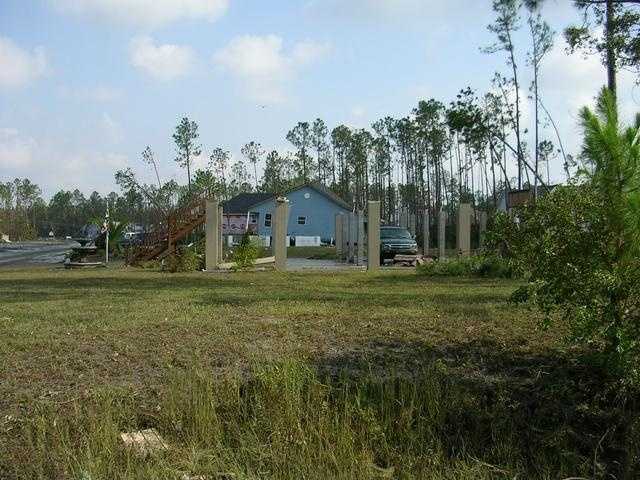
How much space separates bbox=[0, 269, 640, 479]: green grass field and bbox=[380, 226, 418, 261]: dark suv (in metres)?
21.2

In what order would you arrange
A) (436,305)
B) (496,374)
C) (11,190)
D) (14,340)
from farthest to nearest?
(11,190) → (436,305) → (14,340) → (496,374)

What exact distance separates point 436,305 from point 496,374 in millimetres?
3624

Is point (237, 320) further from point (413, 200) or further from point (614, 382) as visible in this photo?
point (413, 200)

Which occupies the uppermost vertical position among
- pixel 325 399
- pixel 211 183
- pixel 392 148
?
pixel 392 148

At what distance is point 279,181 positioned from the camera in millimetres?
83625

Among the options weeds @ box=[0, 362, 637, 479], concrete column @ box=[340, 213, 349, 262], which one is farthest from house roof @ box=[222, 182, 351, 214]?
Answer: weeds @ box=[0, 362, 637, 479]

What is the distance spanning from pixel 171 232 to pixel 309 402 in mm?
20810

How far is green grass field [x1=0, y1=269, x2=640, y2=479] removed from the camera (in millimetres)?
4941

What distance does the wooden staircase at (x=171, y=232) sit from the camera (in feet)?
83.9

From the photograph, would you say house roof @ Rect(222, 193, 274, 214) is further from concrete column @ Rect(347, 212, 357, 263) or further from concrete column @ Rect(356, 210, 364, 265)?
concrete column @ Rect(356, 210, 364, 265)

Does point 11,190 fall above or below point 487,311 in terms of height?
above

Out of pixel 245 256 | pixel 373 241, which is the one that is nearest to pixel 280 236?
pixel 245 256

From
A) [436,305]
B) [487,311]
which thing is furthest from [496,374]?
[436,305]

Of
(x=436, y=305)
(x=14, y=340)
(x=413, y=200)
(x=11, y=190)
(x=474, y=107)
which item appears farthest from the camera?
(x=11, y=190)
